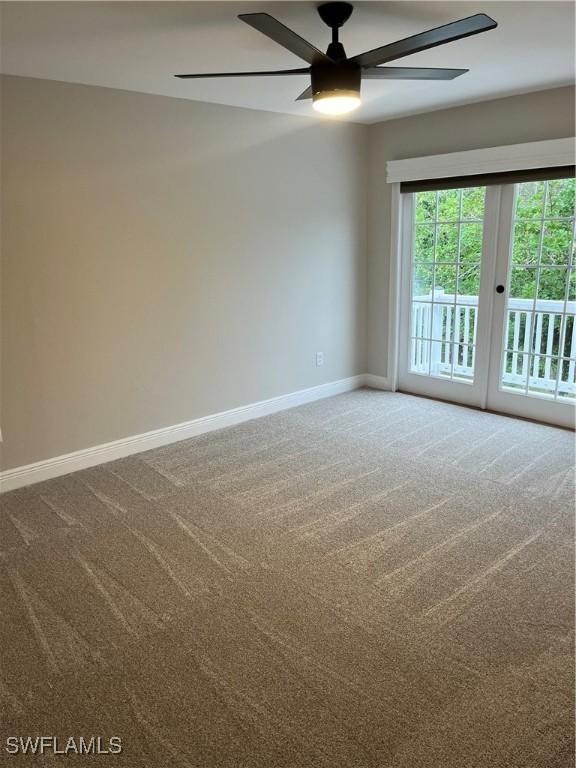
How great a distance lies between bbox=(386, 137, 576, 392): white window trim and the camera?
3.96 m

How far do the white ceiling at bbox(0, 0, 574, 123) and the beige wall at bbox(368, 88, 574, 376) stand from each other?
223 mm

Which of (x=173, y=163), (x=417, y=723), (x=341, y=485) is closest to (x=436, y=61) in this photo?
(x=173, y=163)

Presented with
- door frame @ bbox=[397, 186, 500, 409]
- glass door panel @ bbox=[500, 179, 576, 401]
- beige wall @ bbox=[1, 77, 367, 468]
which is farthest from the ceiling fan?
door frame @ bbox=[397, 186, 500, 409]

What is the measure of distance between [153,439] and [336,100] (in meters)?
2.56

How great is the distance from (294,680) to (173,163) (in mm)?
3224

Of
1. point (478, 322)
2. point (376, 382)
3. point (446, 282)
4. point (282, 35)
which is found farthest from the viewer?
point (376, 382)

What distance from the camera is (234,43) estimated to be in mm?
2732

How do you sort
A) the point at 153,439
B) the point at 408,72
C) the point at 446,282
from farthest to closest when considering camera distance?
the point at 446,282, the point at 153,439, the point at 408,72

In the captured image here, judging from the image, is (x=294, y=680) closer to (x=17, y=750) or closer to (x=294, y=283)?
(x=17, y=750)

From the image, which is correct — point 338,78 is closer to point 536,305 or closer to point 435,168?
point 435,168

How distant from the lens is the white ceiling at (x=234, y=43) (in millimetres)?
2355

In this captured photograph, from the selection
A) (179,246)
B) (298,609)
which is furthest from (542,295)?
(298,609)

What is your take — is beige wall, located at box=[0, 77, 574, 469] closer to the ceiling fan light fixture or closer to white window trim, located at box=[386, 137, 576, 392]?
white window trim, located at box=[386, 137, 576, 392]

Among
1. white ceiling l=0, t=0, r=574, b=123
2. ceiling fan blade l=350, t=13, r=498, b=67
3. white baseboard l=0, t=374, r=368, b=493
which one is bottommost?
white baseboard l=0, t=374, r=368, b=493
